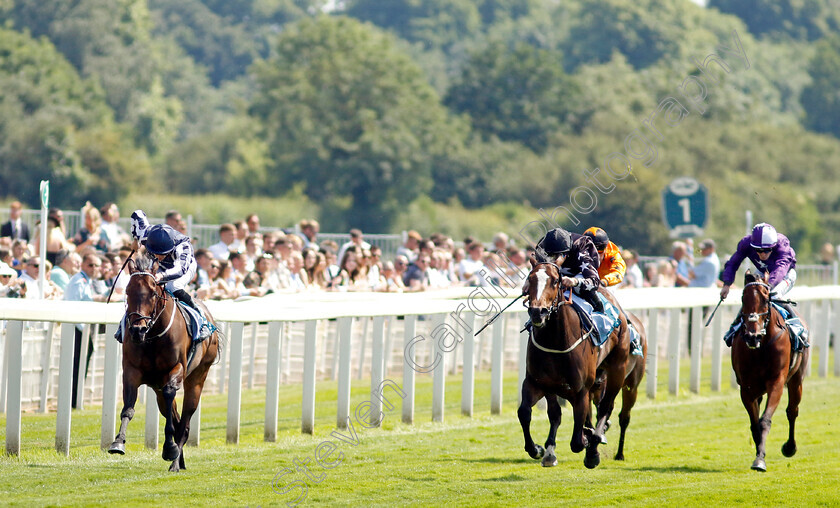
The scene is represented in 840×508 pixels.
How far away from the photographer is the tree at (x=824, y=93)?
73.6 m

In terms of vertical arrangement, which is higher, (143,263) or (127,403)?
(143,263)

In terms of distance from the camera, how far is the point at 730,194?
53.0 metres

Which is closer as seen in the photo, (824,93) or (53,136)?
(53,136)

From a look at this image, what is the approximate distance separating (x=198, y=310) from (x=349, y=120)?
143 feet

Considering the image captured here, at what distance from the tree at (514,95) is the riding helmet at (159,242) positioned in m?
52.3

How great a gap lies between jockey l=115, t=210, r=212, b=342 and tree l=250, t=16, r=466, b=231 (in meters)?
42.2

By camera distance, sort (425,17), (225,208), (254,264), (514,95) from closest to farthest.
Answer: (254,264) → (225,208) → (514,95) → (425,17)

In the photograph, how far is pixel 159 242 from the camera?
26.2ft

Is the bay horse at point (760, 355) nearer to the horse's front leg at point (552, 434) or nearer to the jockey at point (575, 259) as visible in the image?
the jockey at point (575, 259)

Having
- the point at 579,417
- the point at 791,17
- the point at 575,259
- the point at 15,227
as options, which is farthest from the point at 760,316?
the point at 791,17

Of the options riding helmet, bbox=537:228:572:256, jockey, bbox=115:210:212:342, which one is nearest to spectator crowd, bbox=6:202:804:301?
jockey, bbox=115:210:212:342

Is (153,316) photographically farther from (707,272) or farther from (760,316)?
(707,272)

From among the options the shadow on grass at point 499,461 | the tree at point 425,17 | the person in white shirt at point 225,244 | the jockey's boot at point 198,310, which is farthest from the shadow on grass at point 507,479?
the tree at point 425,17

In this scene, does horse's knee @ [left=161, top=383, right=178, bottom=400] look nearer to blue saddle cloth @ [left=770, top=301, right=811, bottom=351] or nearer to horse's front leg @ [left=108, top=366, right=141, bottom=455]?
horse's front leg @ [left=108, top=366, right=141, bottom=455]
